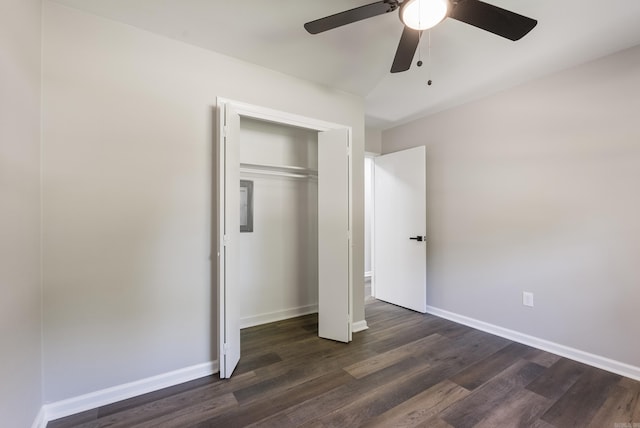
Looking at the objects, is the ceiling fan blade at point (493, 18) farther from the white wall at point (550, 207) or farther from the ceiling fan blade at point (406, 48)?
the white wall at point (550, 207)

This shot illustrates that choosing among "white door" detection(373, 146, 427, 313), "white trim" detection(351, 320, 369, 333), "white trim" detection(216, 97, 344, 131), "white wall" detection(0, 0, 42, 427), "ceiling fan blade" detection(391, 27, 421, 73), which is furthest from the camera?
"white door" detection(373, 146, 427, 313)

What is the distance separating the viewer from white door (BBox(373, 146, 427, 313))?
350 centimetres

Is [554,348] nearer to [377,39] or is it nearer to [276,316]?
[276,316]

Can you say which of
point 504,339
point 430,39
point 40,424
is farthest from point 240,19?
point 504,339

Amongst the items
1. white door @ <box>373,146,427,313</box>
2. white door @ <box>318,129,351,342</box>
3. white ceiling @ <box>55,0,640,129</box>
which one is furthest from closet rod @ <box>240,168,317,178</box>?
white door @ <box>373,146,427,313</box>

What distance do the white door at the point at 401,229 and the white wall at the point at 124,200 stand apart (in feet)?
7.82

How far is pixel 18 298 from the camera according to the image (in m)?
1.37

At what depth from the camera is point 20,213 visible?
1401 mm

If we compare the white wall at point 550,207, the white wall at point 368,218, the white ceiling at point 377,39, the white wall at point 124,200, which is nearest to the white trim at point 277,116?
the white wall at point 124,200

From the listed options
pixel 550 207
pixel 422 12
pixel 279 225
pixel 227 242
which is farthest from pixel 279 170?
pixel 550 207

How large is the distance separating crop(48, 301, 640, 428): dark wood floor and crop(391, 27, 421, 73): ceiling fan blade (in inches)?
89.8

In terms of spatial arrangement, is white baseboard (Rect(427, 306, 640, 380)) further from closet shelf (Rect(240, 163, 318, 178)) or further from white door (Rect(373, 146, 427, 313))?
closet shelf (Rect(240, 163, 318, 178))

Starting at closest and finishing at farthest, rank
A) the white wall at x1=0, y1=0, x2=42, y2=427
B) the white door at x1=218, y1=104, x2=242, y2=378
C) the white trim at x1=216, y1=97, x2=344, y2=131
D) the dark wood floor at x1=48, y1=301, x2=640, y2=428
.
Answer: the white wall at x1=0, y1=0, x2=42, y2=427 → the dark wood floor at x1=48, y1=301, x2=640, y2=428 → the white door at x1=218, y1=104, x2=242, y2=378 → the white trim at x1=216, y1=97, x2=344, y2=131

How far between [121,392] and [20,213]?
1.32 meters
